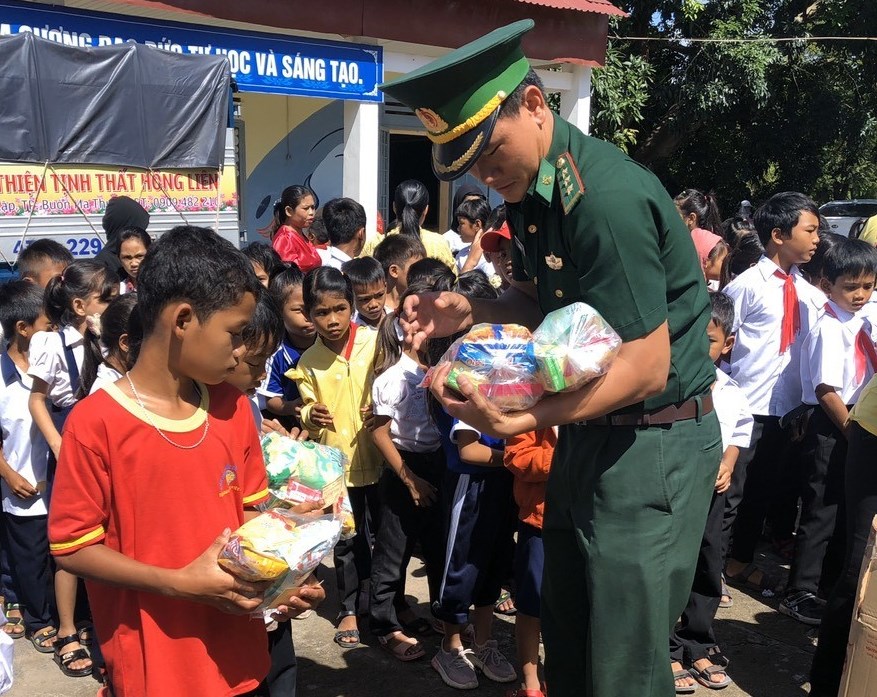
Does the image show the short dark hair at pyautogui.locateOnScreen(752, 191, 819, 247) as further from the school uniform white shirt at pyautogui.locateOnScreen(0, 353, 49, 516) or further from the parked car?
the parked car

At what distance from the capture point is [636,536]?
211cm

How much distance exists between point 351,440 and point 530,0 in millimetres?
7541

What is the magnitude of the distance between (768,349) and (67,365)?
336 centimetres

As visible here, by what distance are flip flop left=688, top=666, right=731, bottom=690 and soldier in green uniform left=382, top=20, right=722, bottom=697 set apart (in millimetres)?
1419

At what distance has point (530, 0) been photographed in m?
9.88

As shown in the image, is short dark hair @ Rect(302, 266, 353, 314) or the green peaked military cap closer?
the green peaked military cap

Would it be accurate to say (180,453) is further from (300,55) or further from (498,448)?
(300,55)

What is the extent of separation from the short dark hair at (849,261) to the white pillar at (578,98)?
766 centimetres

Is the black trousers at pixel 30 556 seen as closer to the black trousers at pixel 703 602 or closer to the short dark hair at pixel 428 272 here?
the short dark hair at pixel 428 272

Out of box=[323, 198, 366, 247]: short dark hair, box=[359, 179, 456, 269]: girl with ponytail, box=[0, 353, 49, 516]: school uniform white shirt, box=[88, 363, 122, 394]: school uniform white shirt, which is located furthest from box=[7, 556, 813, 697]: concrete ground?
box=[359, 179, 456, 269]: girl with ponytail

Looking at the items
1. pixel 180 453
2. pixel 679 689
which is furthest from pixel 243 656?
pixel 679 689

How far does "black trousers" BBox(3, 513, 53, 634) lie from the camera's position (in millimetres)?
3779

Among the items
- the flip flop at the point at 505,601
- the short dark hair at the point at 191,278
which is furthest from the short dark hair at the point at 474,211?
the short dark hair at the point at 191,278

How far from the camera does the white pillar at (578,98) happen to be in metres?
11.5
